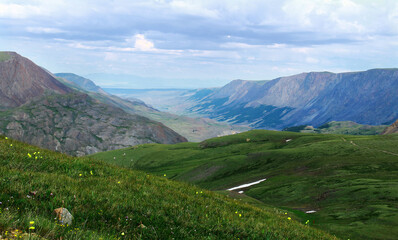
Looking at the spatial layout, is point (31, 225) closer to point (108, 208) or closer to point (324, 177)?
point (108, 208)

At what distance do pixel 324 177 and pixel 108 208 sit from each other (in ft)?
231

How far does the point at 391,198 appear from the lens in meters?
48.0

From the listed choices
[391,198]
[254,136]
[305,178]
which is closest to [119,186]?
[391,198]

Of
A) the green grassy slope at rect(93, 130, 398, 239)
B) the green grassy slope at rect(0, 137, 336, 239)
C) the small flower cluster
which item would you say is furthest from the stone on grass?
the green grassy slope at rect(93, 130, 398, 239)

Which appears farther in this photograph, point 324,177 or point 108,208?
point 324,177

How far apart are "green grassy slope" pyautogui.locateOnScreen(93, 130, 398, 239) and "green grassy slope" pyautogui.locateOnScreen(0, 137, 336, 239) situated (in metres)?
8.18

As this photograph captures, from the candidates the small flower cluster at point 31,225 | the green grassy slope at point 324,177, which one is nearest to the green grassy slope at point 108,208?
the small flower cluster at point 31,225

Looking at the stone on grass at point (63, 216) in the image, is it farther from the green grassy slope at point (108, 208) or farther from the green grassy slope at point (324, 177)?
the green grassy slope at point (324, 177)

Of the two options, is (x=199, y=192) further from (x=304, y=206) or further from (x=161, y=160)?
(x=161, y=160)

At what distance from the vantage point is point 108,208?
10.5 meters

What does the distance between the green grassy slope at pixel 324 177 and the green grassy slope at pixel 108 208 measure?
26.8 ft

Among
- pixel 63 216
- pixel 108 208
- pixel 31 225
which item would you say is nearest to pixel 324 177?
pixel 108 208

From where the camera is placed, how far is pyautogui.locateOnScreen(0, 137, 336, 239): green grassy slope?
8.41m

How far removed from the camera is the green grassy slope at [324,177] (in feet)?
132
